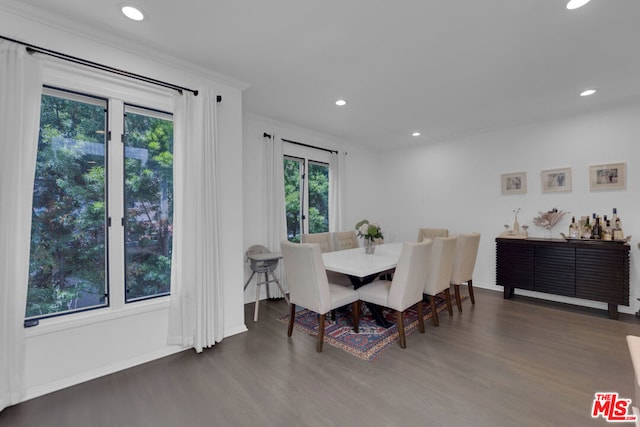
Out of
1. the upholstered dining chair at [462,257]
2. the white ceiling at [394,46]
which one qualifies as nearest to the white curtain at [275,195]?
the white ceiling at [394,46]

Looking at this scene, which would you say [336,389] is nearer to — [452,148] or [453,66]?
[453,66]

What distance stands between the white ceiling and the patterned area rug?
2711 mm

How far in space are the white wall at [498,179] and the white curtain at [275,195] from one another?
110 inches

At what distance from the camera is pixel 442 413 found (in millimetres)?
1747

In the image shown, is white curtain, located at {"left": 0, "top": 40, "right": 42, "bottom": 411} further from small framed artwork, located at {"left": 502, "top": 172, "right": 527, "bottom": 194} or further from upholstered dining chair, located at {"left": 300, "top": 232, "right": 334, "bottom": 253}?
small framed artwork, located at {"left": 502, "top": 172, "right": 527, "bottom": 194}

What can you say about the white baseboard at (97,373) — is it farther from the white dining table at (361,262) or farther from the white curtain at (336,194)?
the white curtain at (336,194)

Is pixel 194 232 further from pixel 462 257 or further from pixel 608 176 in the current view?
pixel 608 176

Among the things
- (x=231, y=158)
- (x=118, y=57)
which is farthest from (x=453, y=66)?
(x=118, y=57)

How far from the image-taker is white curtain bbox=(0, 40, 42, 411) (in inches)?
69.2

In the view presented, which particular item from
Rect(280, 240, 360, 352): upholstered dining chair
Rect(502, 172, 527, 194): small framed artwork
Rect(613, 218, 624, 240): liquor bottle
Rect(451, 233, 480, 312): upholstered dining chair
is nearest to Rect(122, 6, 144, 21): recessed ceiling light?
Rect(280, 240, 360, 352): upholstered dining chair

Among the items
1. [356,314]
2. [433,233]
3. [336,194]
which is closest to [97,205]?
[356,314]

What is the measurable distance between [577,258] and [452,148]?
2526mm

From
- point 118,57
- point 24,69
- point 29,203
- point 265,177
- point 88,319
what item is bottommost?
point 88,319

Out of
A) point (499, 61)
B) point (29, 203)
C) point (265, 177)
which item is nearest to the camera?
point (29, 203)
